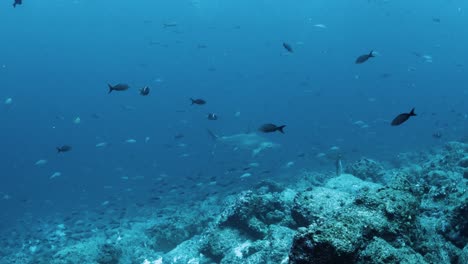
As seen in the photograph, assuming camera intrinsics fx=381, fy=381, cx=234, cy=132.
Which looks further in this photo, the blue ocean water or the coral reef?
the blue ocean water

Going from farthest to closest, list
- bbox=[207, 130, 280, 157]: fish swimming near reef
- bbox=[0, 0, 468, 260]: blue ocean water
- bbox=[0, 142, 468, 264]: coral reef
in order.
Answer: bbox=[0, 0, 468, 260]: blue ocean water → bbox=[207, 130, 280, 157]: fish swimming near reef → bbox=[0, 142, 468, 264]: coral reef

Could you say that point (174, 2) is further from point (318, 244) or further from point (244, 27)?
point (318, 244)

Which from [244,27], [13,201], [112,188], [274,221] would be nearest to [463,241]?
[274,221]

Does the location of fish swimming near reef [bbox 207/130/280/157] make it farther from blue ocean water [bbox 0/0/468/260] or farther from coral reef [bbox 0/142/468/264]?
blue ocean water [bbox 0/0/468/260]

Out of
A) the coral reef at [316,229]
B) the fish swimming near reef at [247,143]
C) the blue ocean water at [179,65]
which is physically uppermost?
the coral reef at [316,229]

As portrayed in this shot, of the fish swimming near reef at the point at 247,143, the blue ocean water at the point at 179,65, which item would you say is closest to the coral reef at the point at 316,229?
the fish swimming near reef at the point at 247,143

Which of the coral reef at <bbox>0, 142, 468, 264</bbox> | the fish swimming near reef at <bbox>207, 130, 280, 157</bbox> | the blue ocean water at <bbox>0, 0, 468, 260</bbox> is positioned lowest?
the blue ocean water at <bbox>0, 0, 468, 260</bbox>

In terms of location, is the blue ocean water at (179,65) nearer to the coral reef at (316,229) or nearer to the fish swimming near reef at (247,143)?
the fish swimming near reef at (247,143)

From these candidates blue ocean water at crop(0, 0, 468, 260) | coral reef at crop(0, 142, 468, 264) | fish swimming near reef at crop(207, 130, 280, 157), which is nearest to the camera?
coral reef at crop(0, 142, 468, 264)

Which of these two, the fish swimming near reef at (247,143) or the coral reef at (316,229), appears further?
the fish swimming near reef at (247,143)

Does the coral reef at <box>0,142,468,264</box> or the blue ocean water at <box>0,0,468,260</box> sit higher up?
the coral reef at <box>0,142,468,264</box>

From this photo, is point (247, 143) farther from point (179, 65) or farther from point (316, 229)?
point (179, 65)

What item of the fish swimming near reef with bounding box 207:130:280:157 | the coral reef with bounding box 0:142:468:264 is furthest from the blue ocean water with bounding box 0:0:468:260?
the coral reef with bounding box 0:142:468:264

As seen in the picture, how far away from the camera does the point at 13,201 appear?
45094mm
